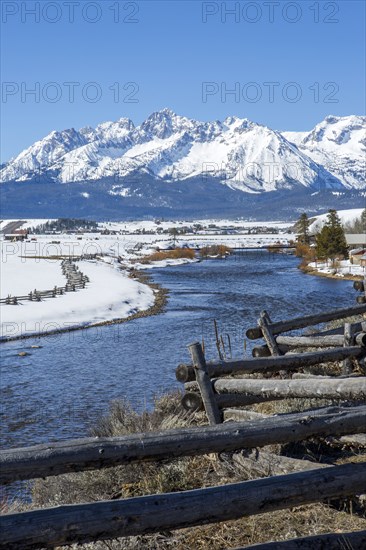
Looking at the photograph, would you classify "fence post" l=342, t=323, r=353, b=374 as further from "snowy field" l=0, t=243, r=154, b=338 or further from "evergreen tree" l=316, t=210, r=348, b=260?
"evergreen tree" l=316, t=210, r=348, b=260

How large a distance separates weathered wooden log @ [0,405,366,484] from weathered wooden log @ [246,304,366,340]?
7152 millimetres

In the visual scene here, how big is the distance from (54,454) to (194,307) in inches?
1453

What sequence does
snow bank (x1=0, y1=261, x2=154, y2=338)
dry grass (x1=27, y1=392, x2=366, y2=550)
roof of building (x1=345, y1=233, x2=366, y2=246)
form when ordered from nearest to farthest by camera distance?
dry grass (x1=27, y1=392, x2=366, y2=550), snow bank (x1=0, y1=261, x2=154, y2=338), roof of building (x1=345, y1=233, x2=366, y2=246)

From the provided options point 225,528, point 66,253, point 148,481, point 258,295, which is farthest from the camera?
point 66,253

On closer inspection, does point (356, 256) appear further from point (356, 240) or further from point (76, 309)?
point (76, 309)

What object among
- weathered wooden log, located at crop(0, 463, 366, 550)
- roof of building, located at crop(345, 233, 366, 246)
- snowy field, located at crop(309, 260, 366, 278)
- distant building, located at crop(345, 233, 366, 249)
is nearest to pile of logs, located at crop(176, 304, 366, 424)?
weathered wooden log, located at crop(0, 463, 366, 550)

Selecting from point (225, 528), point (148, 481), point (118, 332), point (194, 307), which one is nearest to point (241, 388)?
point (148, 481)

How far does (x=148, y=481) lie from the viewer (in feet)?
24.7

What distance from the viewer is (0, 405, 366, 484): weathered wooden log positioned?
480 centimetres

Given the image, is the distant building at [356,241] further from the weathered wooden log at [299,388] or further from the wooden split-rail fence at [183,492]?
the wooden split-rail fence at [183,492]

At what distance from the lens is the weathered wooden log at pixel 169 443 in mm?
4797

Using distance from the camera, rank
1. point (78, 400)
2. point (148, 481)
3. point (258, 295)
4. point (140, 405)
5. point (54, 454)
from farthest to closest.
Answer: point (258, 295) → point (78, 400) → point (140, 405) → point (148, 481) → point (54, 454)

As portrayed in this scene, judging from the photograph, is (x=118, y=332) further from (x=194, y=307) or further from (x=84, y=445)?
(x=84, y=445)

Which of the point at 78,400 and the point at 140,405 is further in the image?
the point at 78,400
